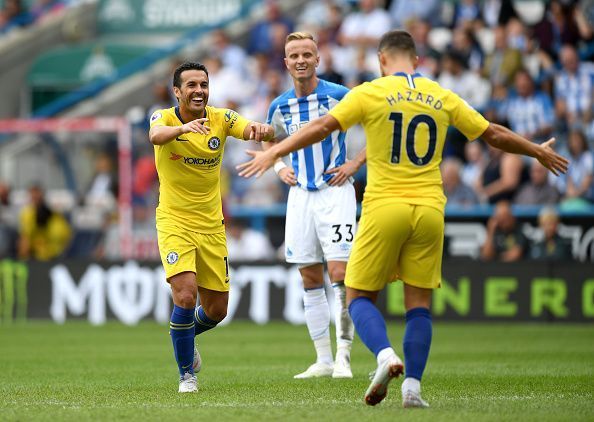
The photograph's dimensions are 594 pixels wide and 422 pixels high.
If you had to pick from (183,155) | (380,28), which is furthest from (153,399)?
(380,28)

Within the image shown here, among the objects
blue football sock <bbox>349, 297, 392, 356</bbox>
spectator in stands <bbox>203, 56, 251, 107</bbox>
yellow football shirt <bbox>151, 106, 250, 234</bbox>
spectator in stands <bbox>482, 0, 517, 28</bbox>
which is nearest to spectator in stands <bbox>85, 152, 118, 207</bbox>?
spectator in stands <bbox>203, 56, 251, 107</bbox>

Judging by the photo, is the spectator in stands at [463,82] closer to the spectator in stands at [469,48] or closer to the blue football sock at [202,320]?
the spectator in stands at [469,48]

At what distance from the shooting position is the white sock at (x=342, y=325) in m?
10.6

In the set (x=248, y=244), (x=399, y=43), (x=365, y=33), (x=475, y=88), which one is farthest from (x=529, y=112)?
(x=399, y=43)

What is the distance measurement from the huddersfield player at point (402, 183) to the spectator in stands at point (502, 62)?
40.8 feet

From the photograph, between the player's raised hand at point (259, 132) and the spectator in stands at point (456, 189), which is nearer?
the player's raised hand at point (259, 132)

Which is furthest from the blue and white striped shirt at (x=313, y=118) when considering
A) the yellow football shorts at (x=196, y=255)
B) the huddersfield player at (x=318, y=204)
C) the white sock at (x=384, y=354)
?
the white sock at (x=384, y=354)

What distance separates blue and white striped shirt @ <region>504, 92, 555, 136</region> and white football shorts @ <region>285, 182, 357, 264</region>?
30.4 feet

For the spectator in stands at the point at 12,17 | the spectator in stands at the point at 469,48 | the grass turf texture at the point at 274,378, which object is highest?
the spectator in stands at the point at 12,17

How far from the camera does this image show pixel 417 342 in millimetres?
7754

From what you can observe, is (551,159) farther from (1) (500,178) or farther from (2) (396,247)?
(1) (500,178)

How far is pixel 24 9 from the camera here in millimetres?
28547

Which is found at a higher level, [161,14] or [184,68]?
[161,14]

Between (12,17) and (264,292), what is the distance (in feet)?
39.2
